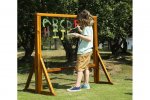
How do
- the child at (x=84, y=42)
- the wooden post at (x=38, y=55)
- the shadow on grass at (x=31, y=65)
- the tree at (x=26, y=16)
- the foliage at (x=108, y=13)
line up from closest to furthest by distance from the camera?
1. the wooden post at (x=38, y=55)
2. the child at (x=84, y=42)
3. the foliage at (x=108, y=13)
4. the shadow on grass at (x=31, y=65)
5. the tree at (x=26, y=16)

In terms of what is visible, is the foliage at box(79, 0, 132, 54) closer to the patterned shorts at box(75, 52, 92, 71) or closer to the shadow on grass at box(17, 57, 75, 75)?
the shadow on grass at box(17, 57, 75, 75)

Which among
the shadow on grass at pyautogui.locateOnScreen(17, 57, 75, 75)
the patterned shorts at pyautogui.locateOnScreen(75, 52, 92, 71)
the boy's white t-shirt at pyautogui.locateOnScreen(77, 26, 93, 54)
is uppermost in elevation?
the boy's white t-shirt at pyautogui.locateOnScreen(77, 26, 93, 54)

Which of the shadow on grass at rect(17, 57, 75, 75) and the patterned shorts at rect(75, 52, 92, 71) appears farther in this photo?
the shadow on grass at rect(17, 57, 75, 75)

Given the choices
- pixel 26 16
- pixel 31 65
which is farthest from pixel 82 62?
A: pixel 31 65

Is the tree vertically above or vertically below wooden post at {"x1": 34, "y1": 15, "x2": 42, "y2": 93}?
above

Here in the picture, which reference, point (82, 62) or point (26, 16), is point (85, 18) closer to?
point (82, 62)

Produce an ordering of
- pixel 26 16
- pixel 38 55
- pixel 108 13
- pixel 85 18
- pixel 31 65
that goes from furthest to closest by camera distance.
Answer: pixel 31 65 → pixel 26 16 → pixel 108 13 → pixel 85 18 → pixel 38 55

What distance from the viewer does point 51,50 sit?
33.0 ft

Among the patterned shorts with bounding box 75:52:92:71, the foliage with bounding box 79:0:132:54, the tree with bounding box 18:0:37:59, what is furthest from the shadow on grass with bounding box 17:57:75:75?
the patterned shorts with bounding box 75:52:92:71

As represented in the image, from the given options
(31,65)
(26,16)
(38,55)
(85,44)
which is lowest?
(31,65)

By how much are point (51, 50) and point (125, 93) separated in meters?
2.79

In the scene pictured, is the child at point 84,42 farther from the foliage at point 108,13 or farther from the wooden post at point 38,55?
the foliage at point 108,13

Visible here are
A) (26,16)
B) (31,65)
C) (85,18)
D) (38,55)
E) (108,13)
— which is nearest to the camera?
(38,55)

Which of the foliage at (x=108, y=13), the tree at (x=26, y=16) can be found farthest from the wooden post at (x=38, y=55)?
the tree at (x=26, y=16)
